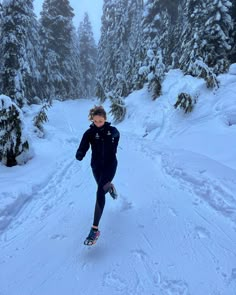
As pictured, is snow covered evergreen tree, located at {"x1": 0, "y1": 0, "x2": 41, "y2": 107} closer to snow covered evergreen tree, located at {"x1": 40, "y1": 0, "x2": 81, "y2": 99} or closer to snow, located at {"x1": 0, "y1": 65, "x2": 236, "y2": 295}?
snow covered evergreen tree, located at {"x1": 40, "y1": 0, "x2": 81, "y2": 99}

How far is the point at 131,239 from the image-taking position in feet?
15.2

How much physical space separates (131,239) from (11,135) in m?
5.17

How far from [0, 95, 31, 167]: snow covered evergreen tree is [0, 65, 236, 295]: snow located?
0.52 m

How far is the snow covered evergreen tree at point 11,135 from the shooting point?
8375 millimetres

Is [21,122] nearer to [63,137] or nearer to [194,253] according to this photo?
[63,137]

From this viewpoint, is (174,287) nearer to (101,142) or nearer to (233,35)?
(101,142)

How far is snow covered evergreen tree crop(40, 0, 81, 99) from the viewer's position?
3384 centimetres

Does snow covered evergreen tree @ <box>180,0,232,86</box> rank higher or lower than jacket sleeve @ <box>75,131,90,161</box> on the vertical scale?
higher

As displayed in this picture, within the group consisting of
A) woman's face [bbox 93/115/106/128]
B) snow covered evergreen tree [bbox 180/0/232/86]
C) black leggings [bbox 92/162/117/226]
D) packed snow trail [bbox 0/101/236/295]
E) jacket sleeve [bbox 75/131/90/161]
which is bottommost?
packed snow trail [bbox 0/101/236/295]

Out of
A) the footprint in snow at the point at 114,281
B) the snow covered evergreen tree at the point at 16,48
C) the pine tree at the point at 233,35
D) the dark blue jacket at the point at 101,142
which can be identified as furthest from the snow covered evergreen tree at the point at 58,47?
the footprint in snow at the point at 114,281

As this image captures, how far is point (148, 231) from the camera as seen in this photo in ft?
16.0

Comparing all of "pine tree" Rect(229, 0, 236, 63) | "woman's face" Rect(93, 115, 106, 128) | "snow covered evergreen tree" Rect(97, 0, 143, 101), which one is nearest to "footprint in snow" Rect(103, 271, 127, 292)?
"woman's face" Rect(93, 115, 106, 128)

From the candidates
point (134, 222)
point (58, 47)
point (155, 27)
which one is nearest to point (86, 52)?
point (58, 47)

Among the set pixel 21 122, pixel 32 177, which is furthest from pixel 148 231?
pixel 21 122
